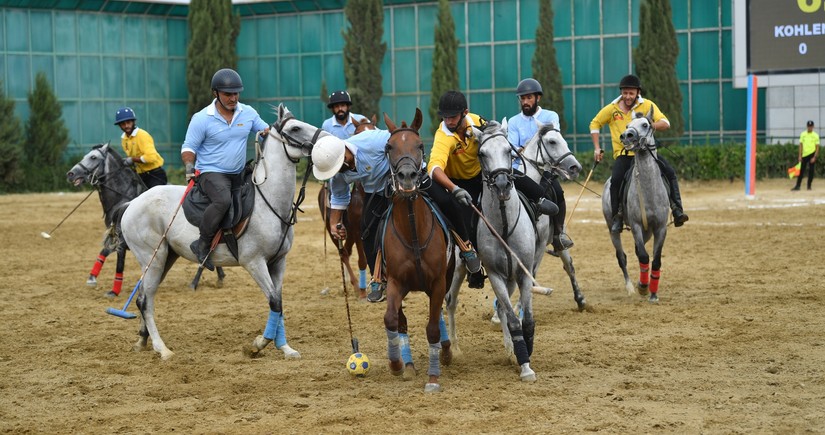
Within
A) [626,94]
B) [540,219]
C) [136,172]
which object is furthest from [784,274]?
[136,172]

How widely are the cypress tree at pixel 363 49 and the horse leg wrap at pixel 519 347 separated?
30.7 metres

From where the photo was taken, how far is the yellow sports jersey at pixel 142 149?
15.2 m

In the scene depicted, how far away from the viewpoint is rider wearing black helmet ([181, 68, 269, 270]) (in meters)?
10.4

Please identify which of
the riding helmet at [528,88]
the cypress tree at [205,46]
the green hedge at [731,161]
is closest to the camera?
the riding helmet at [528,88]

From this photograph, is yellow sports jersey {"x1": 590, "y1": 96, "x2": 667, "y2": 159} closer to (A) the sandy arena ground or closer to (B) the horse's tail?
(A) the sandy arena ground

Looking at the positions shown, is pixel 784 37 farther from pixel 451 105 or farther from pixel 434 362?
pixel 434 362

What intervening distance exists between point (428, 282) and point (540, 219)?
289cm

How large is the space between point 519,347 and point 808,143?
2343 centimetres

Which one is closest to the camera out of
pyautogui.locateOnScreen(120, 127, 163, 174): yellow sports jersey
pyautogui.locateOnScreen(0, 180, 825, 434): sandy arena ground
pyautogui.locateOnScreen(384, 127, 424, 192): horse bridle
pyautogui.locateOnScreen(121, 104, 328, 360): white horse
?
→ pyautogui.locateOnScreen(0, 180, 825, 434): sandy arena ground

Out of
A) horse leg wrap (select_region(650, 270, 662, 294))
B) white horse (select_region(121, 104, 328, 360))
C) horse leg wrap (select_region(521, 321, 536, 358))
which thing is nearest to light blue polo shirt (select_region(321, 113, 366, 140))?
white horse (select_region(121, 104, 328, 360))

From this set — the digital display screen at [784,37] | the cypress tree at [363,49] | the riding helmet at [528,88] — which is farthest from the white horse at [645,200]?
the cypress tree at [363,49]

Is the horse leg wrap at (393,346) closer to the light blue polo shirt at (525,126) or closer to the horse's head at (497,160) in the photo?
the horse's head at (497,160)

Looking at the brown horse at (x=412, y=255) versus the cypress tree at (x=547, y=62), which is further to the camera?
the cypress tree at (x=547, y=62)

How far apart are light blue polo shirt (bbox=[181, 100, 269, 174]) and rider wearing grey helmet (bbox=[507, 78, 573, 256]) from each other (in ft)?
10.1
